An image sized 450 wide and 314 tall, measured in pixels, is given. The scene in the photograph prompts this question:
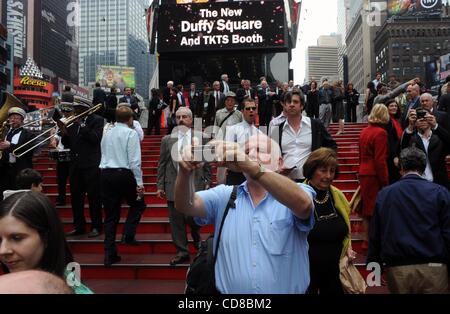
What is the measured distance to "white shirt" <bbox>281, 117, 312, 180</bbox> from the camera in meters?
4.27

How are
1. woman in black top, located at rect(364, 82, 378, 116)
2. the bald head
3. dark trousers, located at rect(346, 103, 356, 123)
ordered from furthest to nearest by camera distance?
dark trousers, located at rect(346, 103, 356, 123) < woman in black top, located at rect(364, 82, 378, 116) < the bald head

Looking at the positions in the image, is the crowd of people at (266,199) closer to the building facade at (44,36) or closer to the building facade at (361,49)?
the building facade at (44,36)

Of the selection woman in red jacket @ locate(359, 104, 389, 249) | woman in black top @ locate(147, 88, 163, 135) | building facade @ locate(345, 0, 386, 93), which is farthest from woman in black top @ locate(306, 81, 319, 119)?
building facade @ locate(345, 0, 386, 93)

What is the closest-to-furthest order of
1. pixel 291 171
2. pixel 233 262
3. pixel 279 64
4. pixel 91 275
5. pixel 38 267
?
1. pixel 38 267
2. pixel 233 262
3. pixel 291 171
4. pixel 91 275
5. pixel 279 64

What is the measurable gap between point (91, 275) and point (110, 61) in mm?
128259

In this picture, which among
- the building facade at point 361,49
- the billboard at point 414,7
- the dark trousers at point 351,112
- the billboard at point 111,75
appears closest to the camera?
the dark trousers at point 351,112

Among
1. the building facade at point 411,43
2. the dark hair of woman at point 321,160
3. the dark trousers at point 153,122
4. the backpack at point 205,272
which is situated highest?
the building facade at point 411,43

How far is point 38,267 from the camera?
185 centimetres

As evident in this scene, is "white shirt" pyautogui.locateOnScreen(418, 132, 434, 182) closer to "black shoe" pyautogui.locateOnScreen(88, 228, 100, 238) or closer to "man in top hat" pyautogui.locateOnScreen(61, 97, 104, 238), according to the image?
"man in top hat" pyautogui.locateOnScreen(61, 97, 104, 238)

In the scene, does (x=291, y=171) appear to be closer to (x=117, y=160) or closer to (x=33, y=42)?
(x=117, y=160)

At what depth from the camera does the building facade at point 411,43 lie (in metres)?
114

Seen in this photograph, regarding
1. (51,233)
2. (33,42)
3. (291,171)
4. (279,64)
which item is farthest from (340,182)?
(33,42)

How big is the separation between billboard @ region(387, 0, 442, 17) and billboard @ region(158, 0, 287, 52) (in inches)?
3826

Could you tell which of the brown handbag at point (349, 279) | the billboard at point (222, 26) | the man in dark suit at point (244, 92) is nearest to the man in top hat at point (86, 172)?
the brown handbag at point (349, 279)
